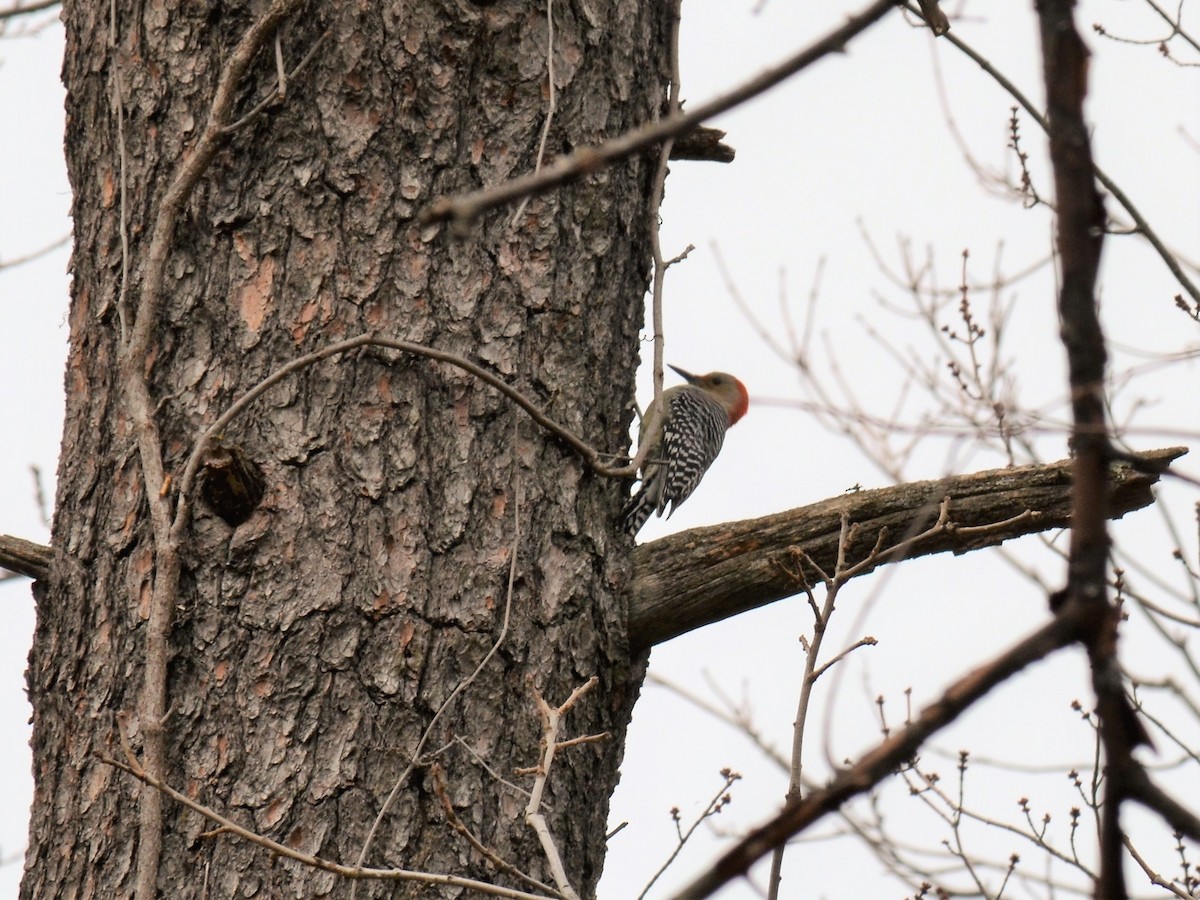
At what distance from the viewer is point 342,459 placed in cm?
280

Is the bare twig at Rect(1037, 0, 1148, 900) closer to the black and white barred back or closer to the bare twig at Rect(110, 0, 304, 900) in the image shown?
the bare twig at Rect(110, 0, 304, 900)

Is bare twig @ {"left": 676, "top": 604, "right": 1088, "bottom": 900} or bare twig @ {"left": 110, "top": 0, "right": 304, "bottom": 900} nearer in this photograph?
bare twig @ {"left": 676, "top": 604, "right": 1088, "bottom": 900}

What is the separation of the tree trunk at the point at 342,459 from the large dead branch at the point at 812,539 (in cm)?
11

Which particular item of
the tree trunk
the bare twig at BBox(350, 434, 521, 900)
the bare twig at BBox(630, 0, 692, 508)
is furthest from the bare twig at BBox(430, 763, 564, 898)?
the bare twig at BBox(630, 0, 692, 508)

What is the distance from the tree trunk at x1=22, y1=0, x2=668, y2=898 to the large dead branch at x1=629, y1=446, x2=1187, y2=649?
0.11m

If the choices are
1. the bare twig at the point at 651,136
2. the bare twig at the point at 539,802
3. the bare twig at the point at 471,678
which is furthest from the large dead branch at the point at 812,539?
the bare twig at the point at 651,136

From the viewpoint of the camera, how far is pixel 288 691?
2.63 m

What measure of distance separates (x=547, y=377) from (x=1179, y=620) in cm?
266

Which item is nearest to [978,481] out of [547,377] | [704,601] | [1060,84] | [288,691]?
[704,601]

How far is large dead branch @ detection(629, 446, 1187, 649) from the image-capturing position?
120 inches

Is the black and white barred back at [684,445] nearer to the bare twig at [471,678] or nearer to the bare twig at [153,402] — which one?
the bare twig at [471,678]

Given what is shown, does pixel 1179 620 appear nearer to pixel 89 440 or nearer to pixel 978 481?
pixel 978 481

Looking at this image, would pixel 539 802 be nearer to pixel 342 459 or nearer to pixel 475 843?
pixel 475 843

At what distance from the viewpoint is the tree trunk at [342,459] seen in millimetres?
2641
